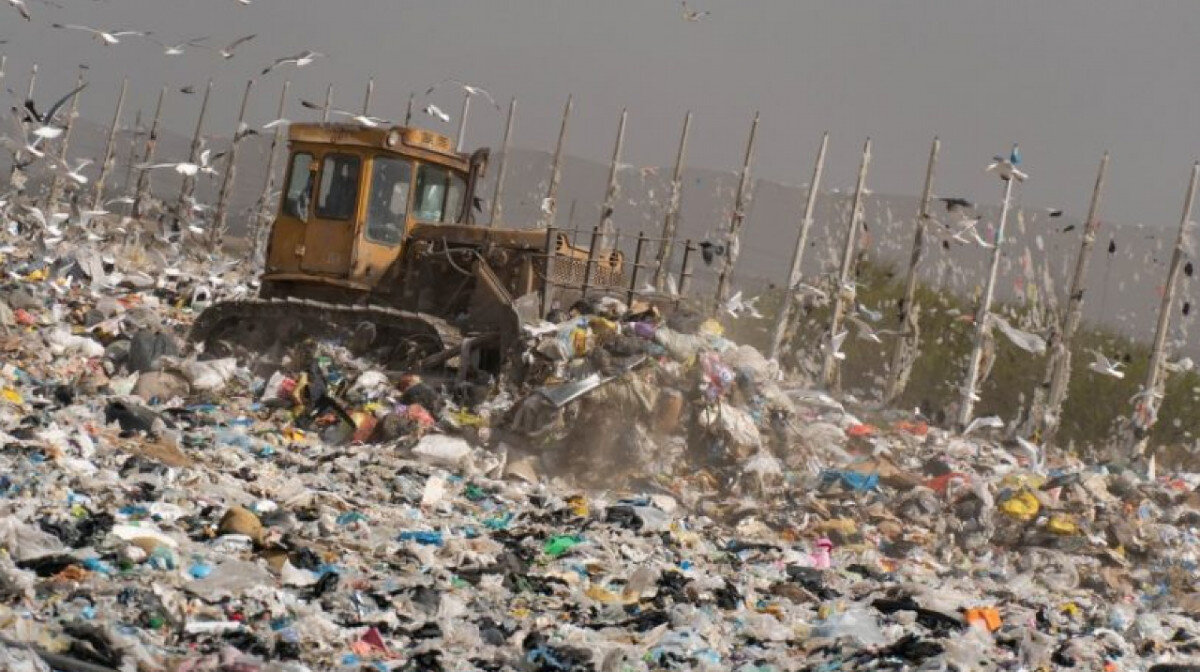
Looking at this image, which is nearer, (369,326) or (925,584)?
(925,584)

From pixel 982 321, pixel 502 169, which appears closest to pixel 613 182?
pixel 502 169

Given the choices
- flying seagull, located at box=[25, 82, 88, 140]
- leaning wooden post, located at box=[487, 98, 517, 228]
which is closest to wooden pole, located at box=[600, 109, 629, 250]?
leaning wooden post, located at box=[487, 98, 517, 228]

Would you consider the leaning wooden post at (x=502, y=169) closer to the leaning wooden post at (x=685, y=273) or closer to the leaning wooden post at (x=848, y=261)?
the leaning wooden post at (x=848, y=261)

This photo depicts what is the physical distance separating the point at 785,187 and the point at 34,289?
117175 millimetres

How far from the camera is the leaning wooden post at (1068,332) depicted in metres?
17.6

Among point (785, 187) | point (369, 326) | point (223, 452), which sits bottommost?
point (223, 452)

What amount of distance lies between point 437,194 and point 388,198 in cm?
45

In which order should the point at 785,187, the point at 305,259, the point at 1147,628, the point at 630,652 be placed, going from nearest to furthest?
the point at 630,652
the point at 1147,628
the point at 305,259
the point at 785,187

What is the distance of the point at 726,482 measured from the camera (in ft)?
31.2

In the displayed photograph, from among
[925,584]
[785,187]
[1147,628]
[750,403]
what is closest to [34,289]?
[750,403]

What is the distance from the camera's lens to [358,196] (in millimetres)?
11023

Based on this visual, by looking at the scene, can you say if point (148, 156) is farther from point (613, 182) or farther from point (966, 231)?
point (966, 231)

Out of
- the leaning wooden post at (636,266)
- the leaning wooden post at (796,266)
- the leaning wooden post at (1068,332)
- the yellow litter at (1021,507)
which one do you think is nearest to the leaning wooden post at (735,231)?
the leaning wooden post at (796,266)

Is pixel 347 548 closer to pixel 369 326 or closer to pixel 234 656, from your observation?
pixel 234 656
